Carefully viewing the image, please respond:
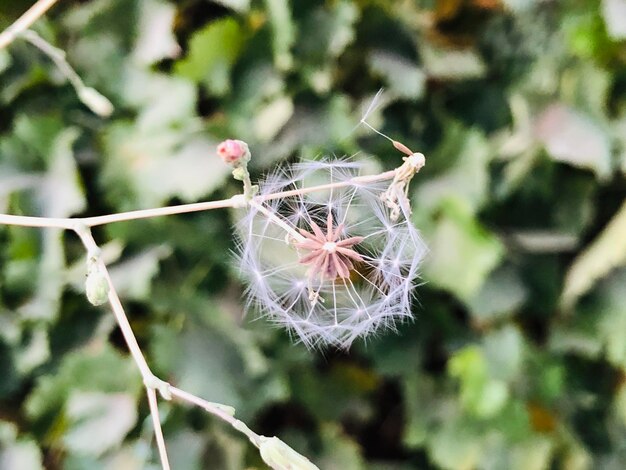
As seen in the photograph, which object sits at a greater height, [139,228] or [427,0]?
[427,0]

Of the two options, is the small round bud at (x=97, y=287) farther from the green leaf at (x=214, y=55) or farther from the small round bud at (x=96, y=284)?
the green leaf at (x=214, y=55)

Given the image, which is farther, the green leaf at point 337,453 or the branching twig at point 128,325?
the green leaf at point 337,453

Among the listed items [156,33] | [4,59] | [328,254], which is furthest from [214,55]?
[328,254]

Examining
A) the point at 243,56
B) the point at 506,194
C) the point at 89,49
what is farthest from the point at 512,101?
the point at 89,49

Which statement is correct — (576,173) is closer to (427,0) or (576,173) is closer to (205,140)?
(427,0)

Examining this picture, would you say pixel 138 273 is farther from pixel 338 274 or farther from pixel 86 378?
pixel 338 274

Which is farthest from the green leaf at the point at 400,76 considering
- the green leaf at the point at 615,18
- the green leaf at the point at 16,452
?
the green leaf at the point at 16,452

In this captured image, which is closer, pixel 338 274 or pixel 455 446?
pixel 338 274

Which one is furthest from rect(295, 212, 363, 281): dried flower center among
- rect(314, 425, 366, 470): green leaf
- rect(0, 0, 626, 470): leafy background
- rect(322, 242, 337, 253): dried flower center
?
rect(314, 425, 366, 470): green leaf
